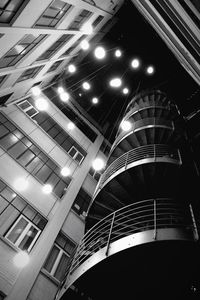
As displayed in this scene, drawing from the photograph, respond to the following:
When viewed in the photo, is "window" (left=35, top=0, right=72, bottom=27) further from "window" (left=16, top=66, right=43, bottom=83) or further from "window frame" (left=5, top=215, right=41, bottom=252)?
"window frame" (left=5, top=215, right=41, bottom=252)

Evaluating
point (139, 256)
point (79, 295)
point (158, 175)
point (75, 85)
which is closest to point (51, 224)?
point (79, 295)

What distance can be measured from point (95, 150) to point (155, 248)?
12.5 meters

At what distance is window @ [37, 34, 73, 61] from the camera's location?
12.7 meters

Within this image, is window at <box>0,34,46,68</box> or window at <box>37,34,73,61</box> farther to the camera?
window at <box>37,34,73,61</box>

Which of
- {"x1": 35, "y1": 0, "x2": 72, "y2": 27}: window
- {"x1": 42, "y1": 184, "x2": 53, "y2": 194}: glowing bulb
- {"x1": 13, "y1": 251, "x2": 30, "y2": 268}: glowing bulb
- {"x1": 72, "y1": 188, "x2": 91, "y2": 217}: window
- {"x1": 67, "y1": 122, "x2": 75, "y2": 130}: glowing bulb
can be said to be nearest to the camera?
{"x1": 13, "y1": 251, "x2": 30, "y2": 268}: glowing bulb

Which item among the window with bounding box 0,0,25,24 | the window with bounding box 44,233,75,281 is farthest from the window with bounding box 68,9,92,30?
the window with bounding box 44,233,75,281

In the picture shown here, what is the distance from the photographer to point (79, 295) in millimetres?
6383

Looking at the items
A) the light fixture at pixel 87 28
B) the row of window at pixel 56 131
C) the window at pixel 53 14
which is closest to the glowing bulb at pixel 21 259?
the row of window at pixel 56 131

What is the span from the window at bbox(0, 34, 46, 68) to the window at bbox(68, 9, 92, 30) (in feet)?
8.53

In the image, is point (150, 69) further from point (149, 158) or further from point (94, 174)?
point (149, 158)

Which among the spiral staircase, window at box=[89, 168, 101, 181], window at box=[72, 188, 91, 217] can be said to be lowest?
the spiral staircase

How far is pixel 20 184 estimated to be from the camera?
11062mm

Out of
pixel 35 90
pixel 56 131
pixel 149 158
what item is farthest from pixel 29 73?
pixel 149 158

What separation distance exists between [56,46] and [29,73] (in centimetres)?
226
